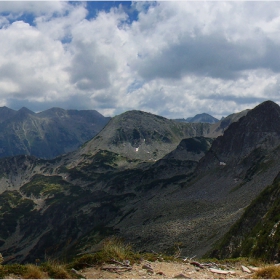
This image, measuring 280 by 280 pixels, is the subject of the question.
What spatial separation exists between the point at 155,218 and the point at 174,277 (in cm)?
13533

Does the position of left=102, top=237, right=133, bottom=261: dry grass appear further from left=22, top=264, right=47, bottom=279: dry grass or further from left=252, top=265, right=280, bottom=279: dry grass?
left=252, top=265, right=280, bottom=279: dry grass

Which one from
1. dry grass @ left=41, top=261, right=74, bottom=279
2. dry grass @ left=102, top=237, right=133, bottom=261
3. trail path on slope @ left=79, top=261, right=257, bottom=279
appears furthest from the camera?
dry grass @ left=102, top=237, right=133, bottom=261

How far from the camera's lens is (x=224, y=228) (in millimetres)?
93375

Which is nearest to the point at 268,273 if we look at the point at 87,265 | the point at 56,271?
the point at 87,265

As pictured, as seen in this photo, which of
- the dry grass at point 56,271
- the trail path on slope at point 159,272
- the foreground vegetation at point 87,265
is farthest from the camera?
the trail path on slope at point 159,272

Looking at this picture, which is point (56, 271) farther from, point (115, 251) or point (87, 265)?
point (115, 251)

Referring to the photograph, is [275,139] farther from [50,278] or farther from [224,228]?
[50,278]

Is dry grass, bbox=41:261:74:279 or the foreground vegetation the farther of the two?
dry grass, bbox=41:261:74:279

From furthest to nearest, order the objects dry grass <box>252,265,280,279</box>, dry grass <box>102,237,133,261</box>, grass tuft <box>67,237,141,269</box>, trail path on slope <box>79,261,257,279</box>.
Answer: dry grass <box>102,237,133,261</box>, grass tuft <box>67,237,141,269</box>, trail path on slope <box>79,261,257,279</box>, dry grass <box>252,265,280,279</box>

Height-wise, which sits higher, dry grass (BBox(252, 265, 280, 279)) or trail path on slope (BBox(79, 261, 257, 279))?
dry grass (BBox(252, 265, 280, 279))

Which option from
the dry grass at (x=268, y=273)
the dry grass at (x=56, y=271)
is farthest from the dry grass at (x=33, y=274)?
the dry grass at (x=268, y=273)

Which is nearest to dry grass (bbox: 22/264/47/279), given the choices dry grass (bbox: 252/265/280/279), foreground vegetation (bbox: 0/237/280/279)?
foreground vegetation (bbox: 0/237/280/279)

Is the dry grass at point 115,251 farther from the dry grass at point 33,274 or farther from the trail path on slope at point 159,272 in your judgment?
the dry grass at point 33,274

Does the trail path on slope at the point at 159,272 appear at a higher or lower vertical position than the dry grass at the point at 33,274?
lower
